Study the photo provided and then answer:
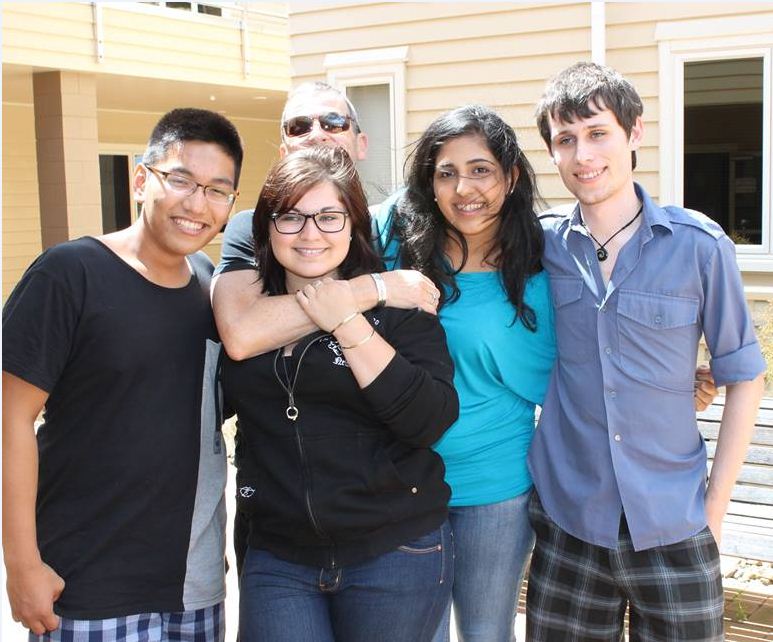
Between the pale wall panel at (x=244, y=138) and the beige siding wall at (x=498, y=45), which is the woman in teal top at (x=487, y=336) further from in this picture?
the pale wall panel at (x=244, y=138)

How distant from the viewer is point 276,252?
7.91ft

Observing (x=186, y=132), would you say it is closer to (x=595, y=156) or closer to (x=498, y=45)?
(x=595, y=156)

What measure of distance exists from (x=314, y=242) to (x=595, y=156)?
0.84 meters

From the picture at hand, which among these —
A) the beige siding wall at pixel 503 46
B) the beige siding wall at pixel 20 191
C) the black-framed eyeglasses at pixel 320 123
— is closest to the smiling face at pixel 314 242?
the black-framed eyeglasses at pixel 320 123

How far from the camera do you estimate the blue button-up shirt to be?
2.54 meters

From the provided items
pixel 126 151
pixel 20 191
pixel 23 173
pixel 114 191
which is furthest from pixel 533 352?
pixel 114 191

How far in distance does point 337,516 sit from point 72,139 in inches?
431

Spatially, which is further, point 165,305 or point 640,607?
point 640,607

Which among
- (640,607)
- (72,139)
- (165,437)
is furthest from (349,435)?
(72,139)

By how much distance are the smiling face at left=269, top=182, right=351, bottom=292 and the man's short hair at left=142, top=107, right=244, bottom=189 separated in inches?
12.3

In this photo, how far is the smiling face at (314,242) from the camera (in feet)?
7.72

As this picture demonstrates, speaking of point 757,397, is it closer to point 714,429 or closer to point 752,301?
point 714,429

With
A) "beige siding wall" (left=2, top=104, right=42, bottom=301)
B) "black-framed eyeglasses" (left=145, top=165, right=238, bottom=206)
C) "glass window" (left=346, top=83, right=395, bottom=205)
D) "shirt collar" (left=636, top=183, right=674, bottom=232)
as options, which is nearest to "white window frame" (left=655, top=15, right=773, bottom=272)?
"glass window" (left=346, top=83, right=395, bottom=205)

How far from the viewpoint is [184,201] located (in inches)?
97.6
